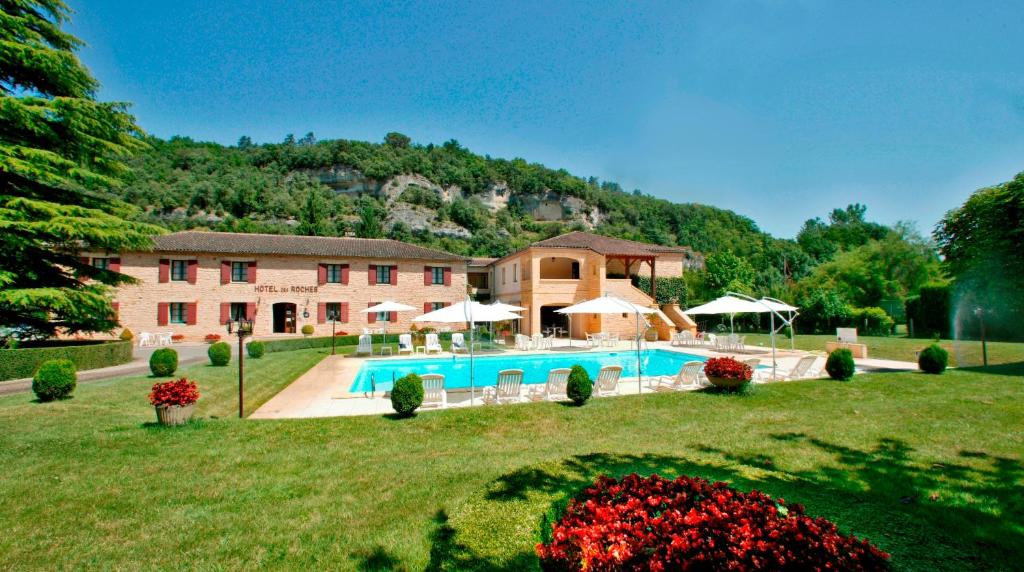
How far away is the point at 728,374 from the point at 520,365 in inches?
353

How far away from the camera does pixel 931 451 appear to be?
5.91 metres

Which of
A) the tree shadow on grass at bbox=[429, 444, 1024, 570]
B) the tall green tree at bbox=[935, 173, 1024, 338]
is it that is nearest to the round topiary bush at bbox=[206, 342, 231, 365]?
the tree shadow on grass at bbox=[429, 444, 1024, 570]

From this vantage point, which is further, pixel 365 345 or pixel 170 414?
pixel 365 345

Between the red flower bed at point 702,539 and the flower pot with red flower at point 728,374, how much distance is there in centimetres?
757

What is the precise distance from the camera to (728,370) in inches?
385

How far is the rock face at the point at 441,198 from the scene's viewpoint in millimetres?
68625

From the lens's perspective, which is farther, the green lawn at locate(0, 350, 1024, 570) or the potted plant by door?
the potted plant by door

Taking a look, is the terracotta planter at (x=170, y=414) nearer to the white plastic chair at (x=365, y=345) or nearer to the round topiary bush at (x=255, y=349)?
the round topiary bush at (x=255, y=349)

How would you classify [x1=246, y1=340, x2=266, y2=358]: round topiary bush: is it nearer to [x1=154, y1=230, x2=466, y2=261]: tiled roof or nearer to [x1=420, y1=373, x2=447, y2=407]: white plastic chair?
[x1=420, y1=373, x2=447, y2=407]: white plastic chair

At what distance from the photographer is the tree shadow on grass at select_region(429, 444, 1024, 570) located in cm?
332

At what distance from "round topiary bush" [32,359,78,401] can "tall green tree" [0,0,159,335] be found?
15.5 ft

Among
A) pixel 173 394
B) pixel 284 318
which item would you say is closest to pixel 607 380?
pixel 173 394

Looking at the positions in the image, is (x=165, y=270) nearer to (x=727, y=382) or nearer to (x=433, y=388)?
(x=433, y=388)

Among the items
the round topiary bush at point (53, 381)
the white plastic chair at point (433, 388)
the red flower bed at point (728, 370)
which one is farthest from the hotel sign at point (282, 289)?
the red flower bed at point (728, 370)
